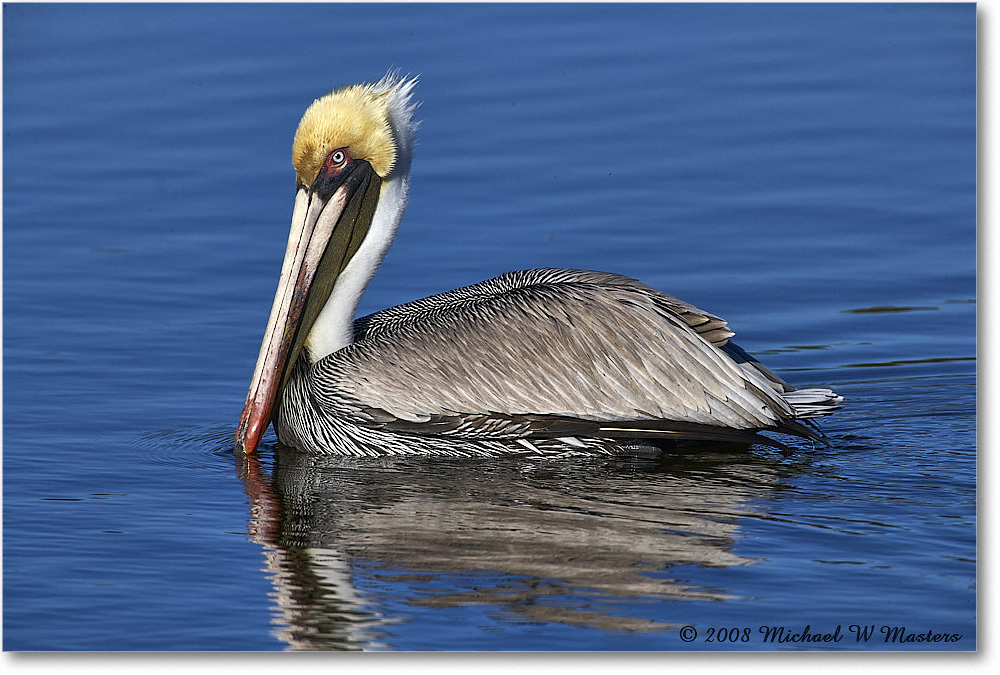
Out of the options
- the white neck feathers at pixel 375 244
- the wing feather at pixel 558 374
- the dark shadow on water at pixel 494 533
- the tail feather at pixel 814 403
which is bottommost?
the dark shadow on water at pixel 494 533

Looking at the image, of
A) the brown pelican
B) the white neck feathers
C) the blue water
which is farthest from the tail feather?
the white neck feathers

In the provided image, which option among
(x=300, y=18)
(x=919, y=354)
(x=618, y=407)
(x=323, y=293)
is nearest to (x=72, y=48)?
(x=300, y=18)

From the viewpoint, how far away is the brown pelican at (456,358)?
5.95 m

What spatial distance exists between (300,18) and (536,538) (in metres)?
3.65

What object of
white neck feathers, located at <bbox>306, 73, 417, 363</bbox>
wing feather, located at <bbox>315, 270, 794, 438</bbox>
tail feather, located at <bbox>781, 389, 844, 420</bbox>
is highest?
white neck feathers, located at <bbox>306, 73, 417, 363</bbox>

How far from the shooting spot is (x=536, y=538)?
5184mm

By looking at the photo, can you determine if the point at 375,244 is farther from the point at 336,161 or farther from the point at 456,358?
the point at 456,358

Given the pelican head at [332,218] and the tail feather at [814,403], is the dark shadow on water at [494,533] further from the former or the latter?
the pelican head at [332,218]

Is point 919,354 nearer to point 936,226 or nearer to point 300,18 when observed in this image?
point 936,226

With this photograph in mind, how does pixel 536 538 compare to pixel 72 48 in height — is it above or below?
below

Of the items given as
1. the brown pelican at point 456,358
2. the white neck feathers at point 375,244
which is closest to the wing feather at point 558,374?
the brown pelican at point 456,358

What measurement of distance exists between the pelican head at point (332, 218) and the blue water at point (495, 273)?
0.44m

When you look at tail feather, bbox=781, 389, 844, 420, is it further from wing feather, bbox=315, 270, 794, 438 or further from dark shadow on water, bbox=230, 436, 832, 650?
dark shadow on water, bbox=230, 436, 832, 650

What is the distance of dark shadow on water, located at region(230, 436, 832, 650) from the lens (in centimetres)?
464
